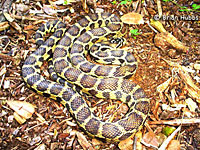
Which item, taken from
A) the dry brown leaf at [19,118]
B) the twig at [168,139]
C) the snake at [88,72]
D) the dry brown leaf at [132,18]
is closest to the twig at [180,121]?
the twig at [168,139]

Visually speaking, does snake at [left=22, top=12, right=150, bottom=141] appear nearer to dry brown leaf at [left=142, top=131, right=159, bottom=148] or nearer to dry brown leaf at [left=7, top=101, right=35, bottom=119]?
dry brown leaf at [left=142, top=131, right=159, bottom=148]

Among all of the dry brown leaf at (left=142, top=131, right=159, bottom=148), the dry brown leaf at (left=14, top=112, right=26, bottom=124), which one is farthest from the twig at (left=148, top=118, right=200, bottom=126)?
the dry brown leaf at (left=14, top=112, right=26, bottom=124)

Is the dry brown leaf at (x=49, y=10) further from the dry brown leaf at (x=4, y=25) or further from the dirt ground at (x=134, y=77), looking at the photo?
the dry brown leaf at (x=4, y=25)

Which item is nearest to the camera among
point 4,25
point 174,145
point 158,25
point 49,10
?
point 174,145

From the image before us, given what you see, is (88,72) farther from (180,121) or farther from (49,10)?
(49,10)

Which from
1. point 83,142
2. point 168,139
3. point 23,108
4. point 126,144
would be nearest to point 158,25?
point 168,139
